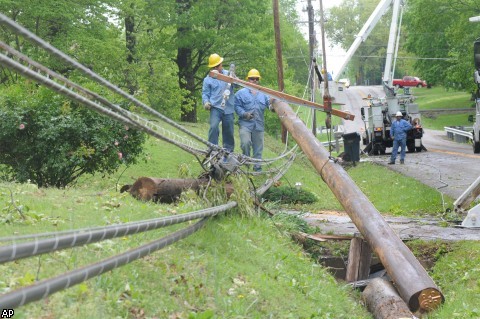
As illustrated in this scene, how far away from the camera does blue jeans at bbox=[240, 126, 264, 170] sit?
55.9ft

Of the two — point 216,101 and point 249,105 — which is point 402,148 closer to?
point 249,105

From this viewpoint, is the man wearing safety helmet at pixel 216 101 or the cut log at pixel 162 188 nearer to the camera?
the cut log at pixel 162 188

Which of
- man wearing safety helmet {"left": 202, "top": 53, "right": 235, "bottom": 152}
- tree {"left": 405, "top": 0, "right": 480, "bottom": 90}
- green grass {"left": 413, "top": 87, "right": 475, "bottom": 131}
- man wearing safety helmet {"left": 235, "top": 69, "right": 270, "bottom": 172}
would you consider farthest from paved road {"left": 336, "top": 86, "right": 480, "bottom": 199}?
green grass {"left": 413, "top": 87, "right": 475, "bottom": 131}

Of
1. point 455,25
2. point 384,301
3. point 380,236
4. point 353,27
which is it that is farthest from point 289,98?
point 353,27

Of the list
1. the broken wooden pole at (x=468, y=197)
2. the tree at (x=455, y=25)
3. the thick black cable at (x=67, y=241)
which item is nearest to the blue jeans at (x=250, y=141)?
the broken wooden pole at (x=468, y=197)

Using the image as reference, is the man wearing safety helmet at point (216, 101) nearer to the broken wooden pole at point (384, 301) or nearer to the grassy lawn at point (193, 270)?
the grassy lawn at point (193, 270)

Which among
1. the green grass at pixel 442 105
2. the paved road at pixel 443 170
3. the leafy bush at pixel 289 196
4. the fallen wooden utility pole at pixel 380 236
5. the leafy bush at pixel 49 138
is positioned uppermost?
the leafy bush at pixel 49 138

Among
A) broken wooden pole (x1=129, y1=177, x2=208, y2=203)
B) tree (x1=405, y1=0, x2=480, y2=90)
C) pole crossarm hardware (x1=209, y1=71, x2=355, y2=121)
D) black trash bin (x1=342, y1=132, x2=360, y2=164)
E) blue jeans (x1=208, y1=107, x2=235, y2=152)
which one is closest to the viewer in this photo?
broken wooden pole (x1=129, y1=177, x2=208, y2=203)

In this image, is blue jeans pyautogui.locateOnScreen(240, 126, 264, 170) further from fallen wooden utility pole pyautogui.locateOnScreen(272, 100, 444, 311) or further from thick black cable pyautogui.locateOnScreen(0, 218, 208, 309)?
thick black cable pyautogui.locateOnScreen(0, 218, 208, 309)

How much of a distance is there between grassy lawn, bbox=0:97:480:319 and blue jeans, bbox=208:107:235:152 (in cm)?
330

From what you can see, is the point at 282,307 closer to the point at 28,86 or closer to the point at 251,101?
the point at 28,86

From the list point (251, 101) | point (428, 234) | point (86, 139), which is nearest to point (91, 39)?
point (251, 101)

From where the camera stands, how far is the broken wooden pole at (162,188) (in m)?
10.9

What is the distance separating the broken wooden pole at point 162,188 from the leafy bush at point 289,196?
4479 mm
